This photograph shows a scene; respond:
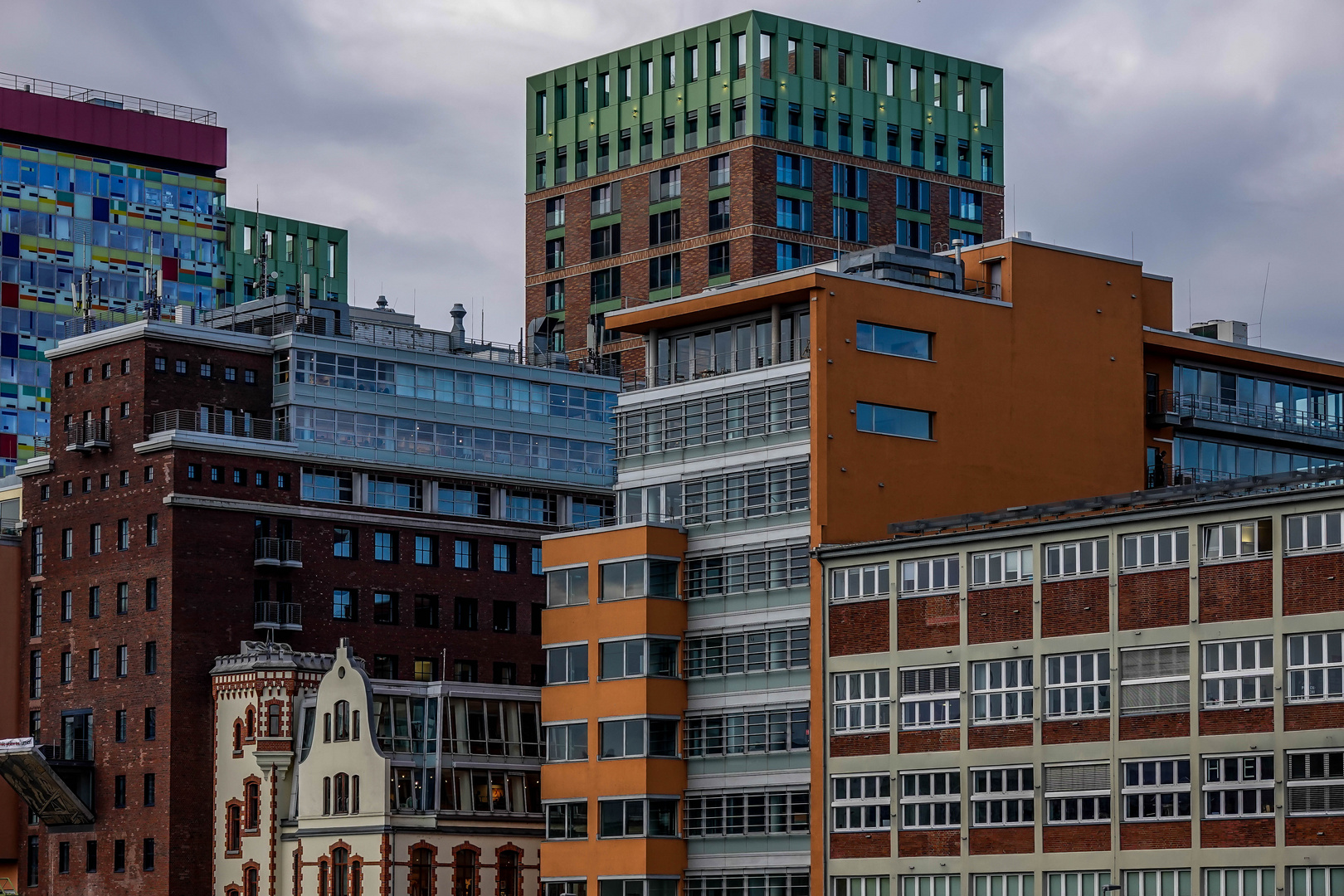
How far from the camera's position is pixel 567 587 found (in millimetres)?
106875

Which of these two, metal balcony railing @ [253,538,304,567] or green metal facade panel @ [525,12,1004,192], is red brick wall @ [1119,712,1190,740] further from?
green metal facade panel @ [525,12,1004,192]

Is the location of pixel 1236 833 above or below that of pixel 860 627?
below

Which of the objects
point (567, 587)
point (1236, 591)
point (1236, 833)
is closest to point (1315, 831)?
point (1236, 833)

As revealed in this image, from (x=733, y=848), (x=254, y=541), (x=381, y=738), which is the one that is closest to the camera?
(x=733, y=848)

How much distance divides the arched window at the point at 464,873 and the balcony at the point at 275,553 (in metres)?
21.4

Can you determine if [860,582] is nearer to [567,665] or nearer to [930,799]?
[930,799]

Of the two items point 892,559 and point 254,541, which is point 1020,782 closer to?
point 892,559

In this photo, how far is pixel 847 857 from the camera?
95.8m

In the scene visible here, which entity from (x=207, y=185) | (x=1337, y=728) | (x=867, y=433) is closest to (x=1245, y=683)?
(x=1337, y=728)

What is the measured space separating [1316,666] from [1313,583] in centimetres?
278

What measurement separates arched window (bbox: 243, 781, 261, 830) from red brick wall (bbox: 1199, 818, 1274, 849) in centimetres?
5786

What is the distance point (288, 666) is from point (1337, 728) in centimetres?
6145

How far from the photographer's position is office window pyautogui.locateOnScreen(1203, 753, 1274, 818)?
82.8 metres

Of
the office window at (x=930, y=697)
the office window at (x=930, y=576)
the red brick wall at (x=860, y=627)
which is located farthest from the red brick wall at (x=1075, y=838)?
the red brick wall at (x=860, y=627)
